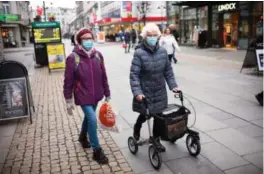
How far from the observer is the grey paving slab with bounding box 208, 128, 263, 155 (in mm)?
4727

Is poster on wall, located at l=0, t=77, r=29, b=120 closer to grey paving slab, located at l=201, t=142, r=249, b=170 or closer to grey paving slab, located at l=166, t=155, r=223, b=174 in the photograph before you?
grey paving slab, located at l=166, t=155, r=223, b=174

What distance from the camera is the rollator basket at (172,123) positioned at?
402cm

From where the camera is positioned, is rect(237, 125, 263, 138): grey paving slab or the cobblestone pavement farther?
rect(237, 125, 263, 138): grey paving slab

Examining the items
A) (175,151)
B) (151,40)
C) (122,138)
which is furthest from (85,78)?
(175,151)

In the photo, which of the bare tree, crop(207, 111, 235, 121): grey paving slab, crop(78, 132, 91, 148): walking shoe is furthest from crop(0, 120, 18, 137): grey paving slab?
the bare tree

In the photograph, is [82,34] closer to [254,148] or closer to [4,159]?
[4,159]

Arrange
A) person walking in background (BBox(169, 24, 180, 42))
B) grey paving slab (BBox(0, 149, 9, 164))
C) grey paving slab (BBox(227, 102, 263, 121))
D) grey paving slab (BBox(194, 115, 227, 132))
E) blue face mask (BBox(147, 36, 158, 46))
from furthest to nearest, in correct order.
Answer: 1. person walking in background (BBox(169, 24, 180, 42))
2. grey paving slab (BBox(227, 102, 263, 121))
3. grey paving slab (BBox(194, 115, 227, 132))
4. grey paving slab (BBox(0, 149, 9, 164))
5. blue face mask (BBox(147, 36, 158, 46))

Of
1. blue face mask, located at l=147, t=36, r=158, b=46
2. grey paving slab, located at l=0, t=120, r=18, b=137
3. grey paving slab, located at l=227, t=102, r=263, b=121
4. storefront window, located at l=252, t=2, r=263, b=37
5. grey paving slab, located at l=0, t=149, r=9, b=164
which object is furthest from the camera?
storefront window, located at l=252, t=2, r=263, b=37

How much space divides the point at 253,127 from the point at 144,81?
2527 mm

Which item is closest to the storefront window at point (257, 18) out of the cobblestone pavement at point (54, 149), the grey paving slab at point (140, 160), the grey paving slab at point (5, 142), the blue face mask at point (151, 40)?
the cobblestone pavement at point (54, 149)

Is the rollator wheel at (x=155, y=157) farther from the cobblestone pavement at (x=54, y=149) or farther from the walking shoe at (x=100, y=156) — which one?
the walking shoe at (x=100, y=156)

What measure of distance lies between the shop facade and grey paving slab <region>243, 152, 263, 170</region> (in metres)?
15.2

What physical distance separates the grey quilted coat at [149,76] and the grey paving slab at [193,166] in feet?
2.47

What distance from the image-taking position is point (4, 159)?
4.79m
